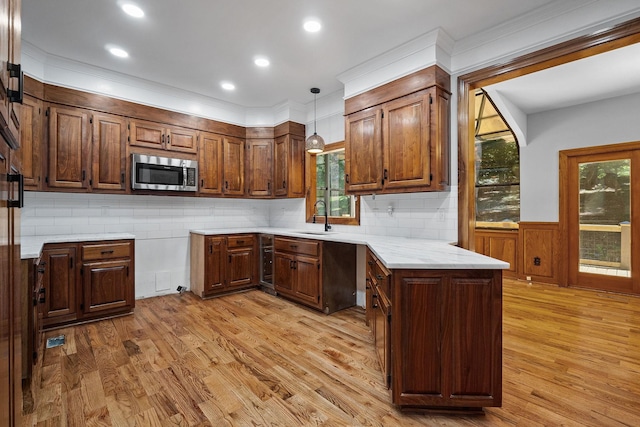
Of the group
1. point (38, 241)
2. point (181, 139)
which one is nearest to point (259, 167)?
point (181, 139)

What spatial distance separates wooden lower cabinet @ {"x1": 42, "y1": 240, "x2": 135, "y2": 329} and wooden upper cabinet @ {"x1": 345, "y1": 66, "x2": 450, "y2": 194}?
274 centimetres

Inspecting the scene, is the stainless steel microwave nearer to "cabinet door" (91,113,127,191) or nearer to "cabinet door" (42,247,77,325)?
"cabinet door" (91,113,127,191)

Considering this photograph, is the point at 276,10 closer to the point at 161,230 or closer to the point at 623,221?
the point at 161,230

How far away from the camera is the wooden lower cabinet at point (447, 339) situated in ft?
5.72

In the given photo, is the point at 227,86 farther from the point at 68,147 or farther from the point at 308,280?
the point at 308,280

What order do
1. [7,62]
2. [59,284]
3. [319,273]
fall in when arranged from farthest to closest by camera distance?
[319,273] → [59,284] → [7,62]

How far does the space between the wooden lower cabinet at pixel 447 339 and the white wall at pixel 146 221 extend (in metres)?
3.54

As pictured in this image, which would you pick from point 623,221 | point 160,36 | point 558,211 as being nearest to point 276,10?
point 160,36

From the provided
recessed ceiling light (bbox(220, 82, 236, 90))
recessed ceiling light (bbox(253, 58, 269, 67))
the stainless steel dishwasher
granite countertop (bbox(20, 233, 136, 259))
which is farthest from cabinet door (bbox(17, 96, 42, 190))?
the stainless steel dishwasher

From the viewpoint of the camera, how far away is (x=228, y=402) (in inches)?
75.0

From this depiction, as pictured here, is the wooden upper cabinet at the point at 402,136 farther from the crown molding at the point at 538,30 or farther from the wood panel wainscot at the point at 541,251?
the wood panel wainscot at the point at 541,251

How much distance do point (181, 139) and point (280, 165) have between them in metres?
1.40

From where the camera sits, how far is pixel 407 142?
2936 mm

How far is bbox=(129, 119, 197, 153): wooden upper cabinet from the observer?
3768 millimetres
